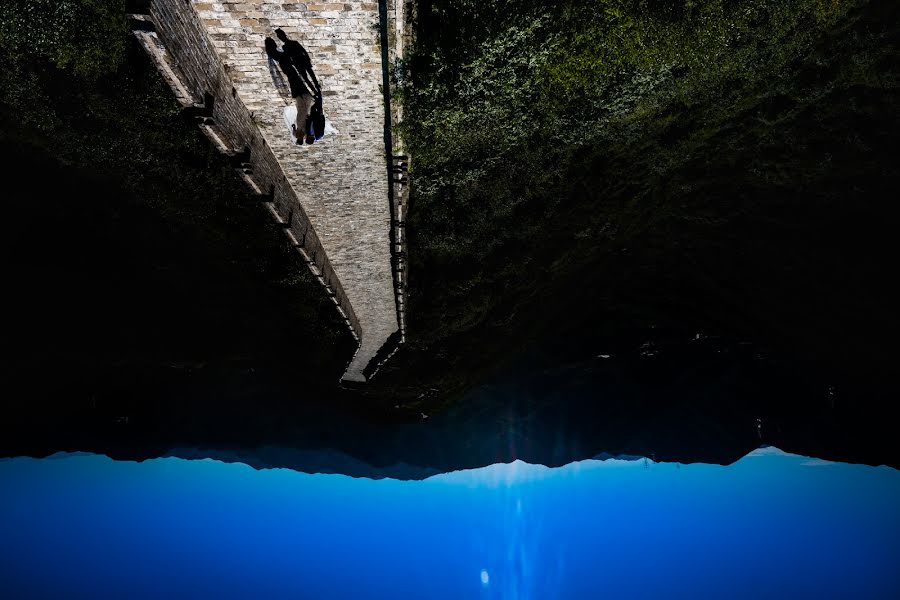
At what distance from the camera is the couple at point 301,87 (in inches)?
166

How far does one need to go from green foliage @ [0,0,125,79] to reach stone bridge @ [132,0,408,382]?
1.62 metres

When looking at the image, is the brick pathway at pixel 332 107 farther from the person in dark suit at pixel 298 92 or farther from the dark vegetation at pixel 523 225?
the dark vegetation at pixel 523 225

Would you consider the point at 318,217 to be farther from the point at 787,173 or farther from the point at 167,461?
the point at 167,461

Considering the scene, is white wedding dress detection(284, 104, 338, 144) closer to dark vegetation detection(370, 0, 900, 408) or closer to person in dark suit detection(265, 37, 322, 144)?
person in dark suit detection(265, 37, 322, 144)

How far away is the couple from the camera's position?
4.21 m

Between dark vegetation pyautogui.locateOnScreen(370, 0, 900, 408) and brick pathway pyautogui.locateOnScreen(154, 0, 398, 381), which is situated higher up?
dark vegetation pyautogui.locateOnScreen(370, 0, 900, 408)

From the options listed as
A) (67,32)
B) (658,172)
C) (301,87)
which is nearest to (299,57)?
(301,87)

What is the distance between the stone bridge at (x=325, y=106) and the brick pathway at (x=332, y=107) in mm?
11

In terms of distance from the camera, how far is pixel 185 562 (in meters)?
48.2

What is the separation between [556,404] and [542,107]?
16.0m

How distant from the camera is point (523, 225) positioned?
26.4 feet

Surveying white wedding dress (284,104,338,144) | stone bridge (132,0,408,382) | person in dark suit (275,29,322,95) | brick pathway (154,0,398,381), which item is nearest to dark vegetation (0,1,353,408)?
stone bridge (132,0,408,382)

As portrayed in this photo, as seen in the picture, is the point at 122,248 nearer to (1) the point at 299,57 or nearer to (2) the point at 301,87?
(2) the point at 301,87

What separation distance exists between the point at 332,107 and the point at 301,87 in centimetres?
43
